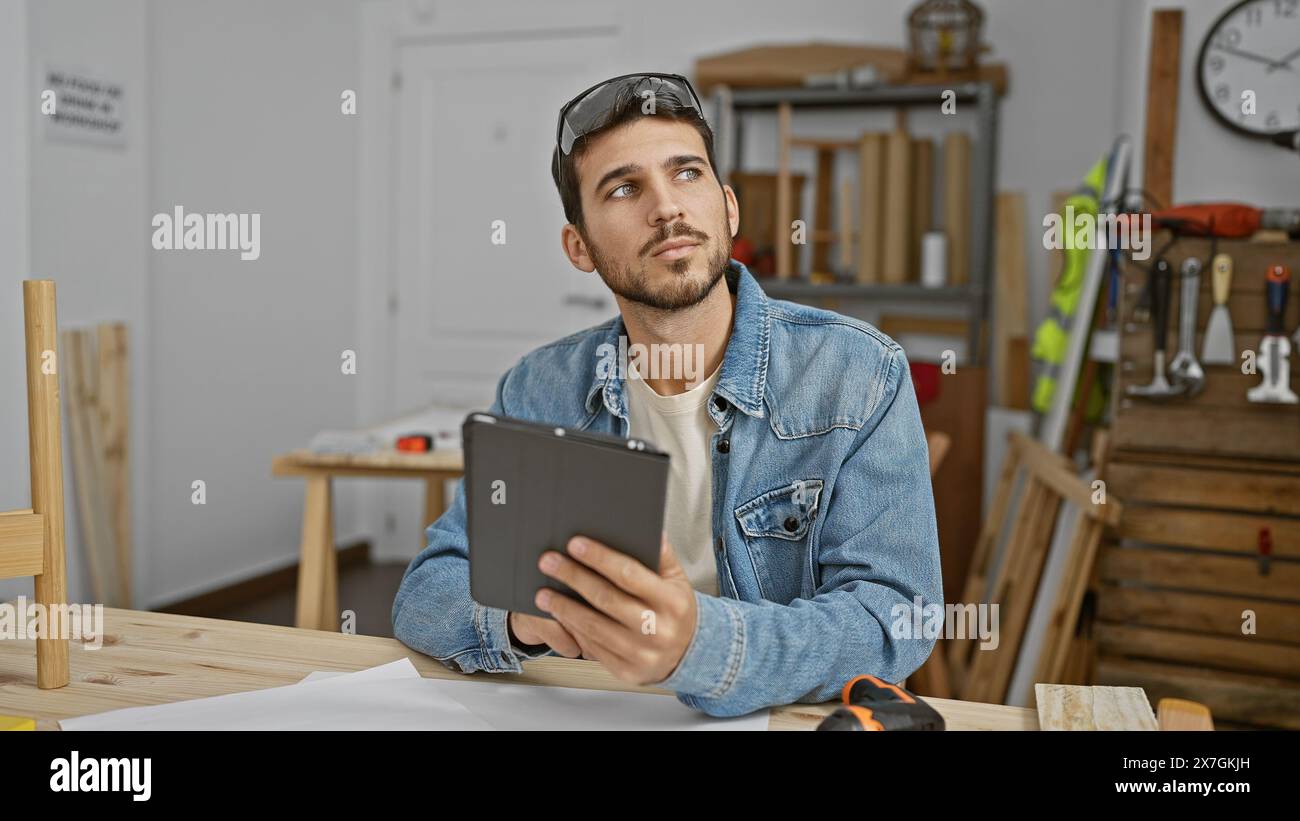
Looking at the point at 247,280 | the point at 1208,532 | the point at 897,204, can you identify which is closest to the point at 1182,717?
the point at 1208,532

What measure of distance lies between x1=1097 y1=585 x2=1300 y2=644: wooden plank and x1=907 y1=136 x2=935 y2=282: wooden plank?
73.6 inches

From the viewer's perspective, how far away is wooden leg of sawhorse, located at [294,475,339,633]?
2.86 meters

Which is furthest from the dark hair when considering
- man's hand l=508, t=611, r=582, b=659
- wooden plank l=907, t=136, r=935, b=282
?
wooden plank l=907, t=136, r=935, b=282

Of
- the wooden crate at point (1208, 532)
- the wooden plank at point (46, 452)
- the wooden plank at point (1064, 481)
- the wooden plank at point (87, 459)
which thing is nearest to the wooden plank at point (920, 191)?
the wooden plank at point (1064, 481)

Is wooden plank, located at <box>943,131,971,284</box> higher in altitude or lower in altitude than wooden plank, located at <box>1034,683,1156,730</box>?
higher

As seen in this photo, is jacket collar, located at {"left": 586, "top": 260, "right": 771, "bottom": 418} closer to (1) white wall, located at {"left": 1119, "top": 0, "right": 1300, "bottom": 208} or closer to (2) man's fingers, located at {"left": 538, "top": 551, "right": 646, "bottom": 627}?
(2) man's fingers, located at {"left": 538, "top": 551, "right": 646, "bottom": 627}

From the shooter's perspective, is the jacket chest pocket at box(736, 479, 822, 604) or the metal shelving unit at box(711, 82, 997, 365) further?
the metal shelving unit at box(711, 82, 997, 365)

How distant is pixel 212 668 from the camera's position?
121 cm

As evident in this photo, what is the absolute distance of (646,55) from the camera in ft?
15.9

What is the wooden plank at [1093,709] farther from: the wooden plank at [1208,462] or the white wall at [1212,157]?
the white wall at [1212,157]
